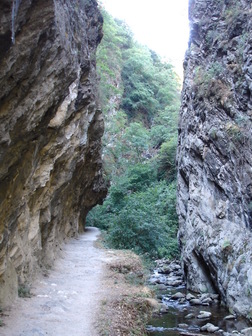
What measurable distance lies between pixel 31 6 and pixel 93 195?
22.7 metres

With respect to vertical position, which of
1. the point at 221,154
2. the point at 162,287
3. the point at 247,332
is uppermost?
the point at 221,154

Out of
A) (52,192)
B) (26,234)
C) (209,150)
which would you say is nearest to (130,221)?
(209,150)

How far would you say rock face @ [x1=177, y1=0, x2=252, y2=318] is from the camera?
1178 cm

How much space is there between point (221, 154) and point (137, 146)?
2794 cm

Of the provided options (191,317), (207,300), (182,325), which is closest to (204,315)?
(191,317)

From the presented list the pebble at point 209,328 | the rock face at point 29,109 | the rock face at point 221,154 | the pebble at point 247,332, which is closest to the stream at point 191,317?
the pebble at point 209,328

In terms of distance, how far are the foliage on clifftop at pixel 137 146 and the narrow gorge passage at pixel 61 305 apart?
6572 mm

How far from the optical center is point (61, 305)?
25.4 ft

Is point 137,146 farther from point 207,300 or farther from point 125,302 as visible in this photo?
point 125,302

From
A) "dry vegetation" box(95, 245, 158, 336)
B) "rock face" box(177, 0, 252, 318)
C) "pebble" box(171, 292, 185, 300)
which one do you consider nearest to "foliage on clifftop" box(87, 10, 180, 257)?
"rock face" box(177, 0, 252, 318)

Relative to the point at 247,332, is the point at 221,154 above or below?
above

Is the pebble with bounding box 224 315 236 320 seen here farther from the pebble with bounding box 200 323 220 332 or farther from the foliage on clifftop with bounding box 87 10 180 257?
the foliage on clifftop with bounding box 87 10 180 257

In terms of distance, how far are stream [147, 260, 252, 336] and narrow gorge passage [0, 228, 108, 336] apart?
5.93ft

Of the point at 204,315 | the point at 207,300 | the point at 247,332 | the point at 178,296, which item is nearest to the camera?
the point at 247,332
